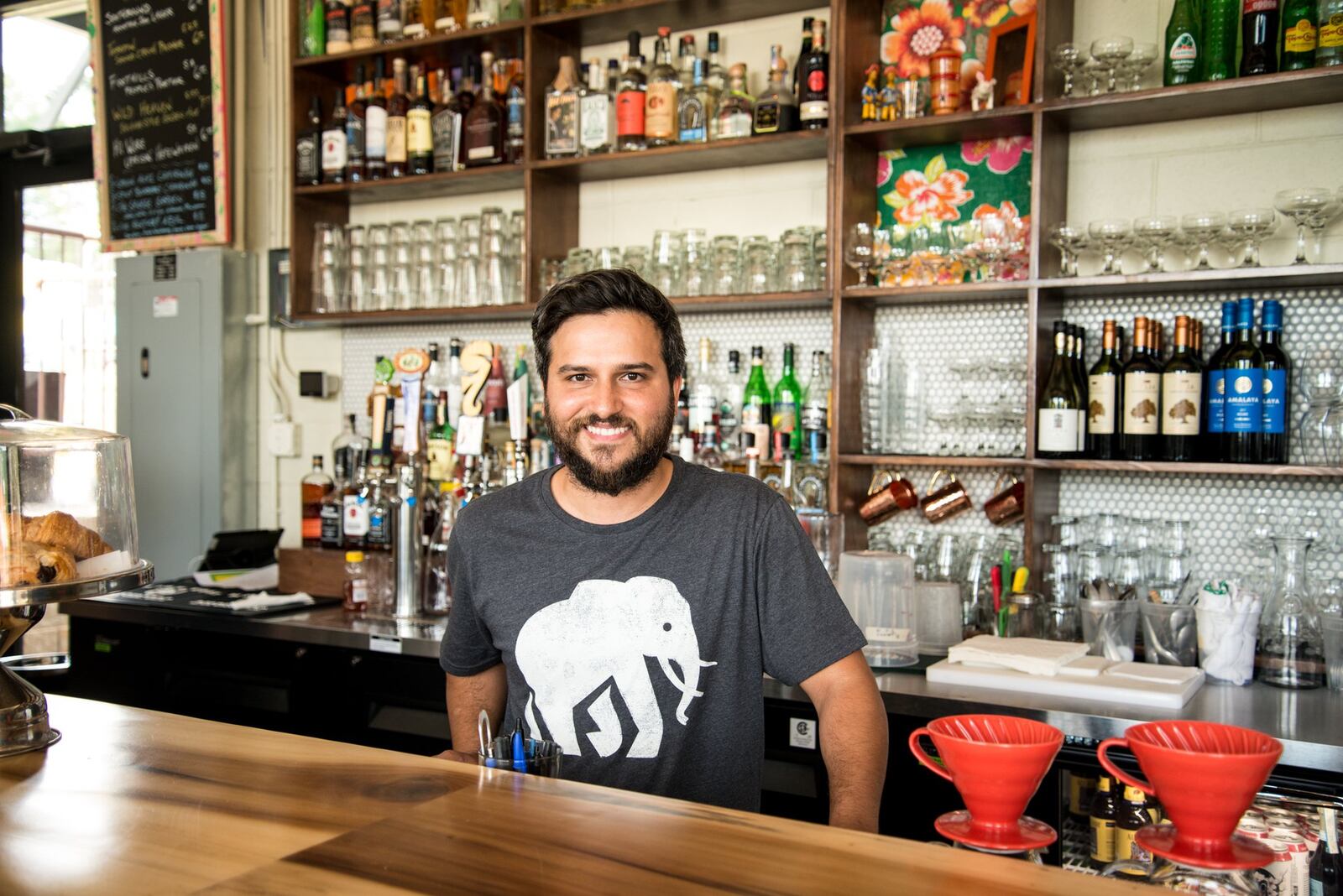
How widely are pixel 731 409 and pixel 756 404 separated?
0.36ft

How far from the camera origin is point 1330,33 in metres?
2.32

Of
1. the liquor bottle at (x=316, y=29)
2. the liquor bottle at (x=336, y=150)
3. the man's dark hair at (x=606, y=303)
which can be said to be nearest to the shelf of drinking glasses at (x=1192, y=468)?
the man's dark hair at (x=606, y=303)

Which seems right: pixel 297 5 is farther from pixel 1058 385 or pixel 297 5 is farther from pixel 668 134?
pixel 1058 385

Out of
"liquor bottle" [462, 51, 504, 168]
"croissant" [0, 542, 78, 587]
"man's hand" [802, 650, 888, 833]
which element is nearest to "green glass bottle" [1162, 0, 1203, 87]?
"man's hand" [802, 650, 888, 833]

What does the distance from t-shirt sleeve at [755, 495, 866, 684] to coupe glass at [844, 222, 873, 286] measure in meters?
1.25

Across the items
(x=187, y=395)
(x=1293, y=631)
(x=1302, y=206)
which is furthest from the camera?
(x=187, y=395)

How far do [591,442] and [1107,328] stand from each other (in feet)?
4.68

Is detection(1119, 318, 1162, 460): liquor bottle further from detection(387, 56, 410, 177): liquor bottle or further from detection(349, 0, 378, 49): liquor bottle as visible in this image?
detection(349, 0, 378, 49): liquor bottle

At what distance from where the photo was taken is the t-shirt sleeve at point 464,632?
1.80 m

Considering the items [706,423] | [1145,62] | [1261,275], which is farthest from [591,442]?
[1145,62]

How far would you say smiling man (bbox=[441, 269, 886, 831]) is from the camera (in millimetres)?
1645

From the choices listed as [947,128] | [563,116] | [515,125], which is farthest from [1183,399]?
[515,125]

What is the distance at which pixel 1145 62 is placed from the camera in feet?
8.43

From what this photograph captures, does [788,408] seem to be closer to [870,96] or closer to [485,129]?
[870,96]
